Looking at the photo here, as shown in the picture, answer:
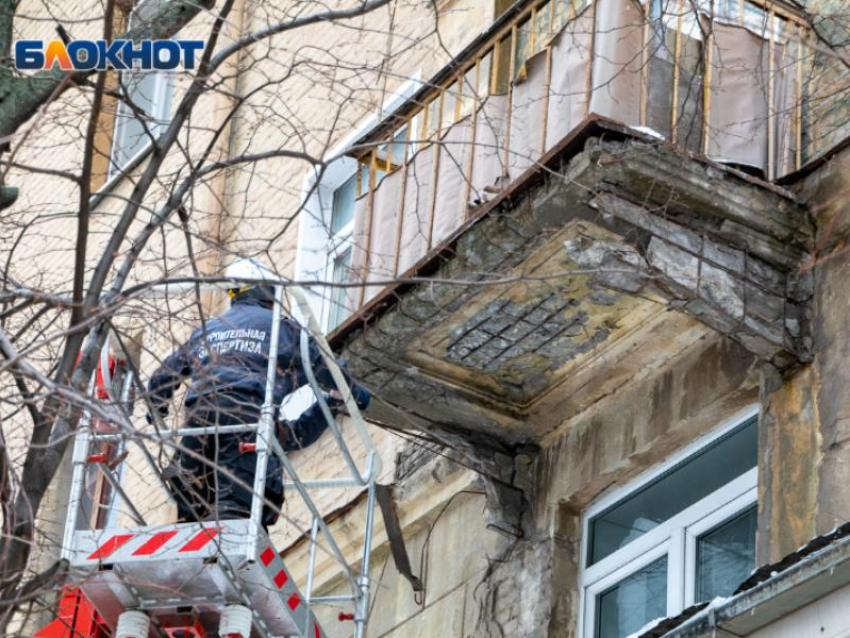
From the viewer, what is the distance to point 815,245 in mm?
8359

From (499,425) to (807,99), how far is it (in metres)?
2.30

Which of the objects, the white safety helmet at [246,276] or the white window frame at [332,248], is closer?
the white safety helmet at [246,276]

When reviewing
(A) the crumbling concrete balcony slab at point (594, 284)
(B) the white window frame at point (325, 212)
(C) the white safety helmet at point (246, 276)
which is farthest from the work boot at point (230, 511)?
(B) the white window frame at point (325, 212)

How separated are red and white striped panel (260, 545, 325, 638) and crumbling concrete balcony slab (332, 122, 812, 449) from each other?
100cm

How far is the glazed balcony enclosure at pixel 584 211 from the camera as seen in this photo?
8047 mm

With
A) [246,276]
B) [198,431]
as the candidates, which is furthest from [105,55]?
[246,276]

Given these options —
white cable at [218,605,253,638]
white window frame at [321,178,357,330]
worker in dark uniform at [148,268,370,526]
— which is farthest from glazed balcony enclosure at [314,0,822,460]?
white window frame at [321,178,357,330]

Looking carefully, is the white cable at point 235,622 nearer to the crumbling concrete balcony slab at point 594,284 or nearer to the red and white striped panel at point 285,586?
the red and white striped panel at point 285,586

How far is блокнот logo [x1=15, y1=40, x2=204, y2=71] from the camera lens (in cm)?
820

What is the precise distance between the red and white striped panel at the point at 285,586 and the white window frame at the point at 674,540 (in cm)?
147

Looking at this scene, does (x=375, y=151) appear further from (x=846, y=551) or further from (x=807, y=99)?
(x=846, y=551)

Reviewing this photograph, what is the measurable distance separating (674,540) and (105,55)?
341cm

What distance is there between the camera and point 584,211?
8.07 meters

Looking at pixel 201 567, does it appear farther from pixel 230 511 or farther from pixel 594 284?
pixel 594 284
